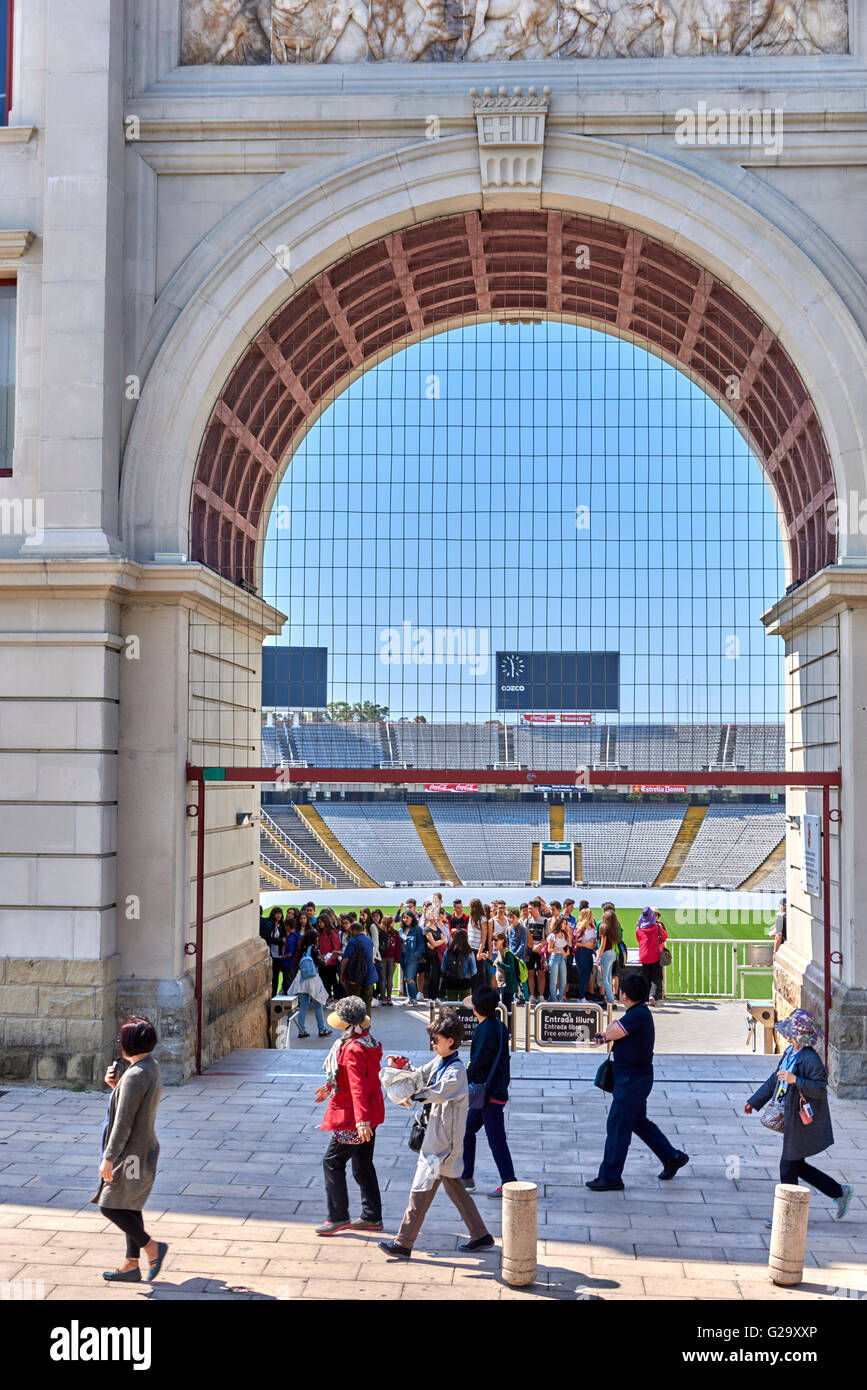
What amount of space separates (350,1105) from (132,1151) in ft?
5.38

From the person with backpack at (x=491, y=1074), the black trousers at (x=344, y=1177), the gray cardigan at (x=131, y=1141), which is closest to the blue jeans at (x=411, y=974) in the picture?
the person with backpack at (x=491, y=1074)

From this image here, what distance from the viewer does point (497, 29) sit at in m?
15.7

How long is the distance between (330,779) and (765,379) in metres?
8.86

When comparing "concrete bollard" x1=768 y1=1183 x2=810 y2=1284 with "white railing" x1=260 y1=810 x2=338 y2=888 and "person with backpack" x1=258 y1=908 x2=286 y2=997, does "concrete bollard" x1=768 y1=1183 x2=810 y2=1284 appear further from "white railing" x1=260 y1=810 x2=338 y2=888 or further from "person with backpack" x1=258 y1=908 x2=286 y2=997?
"white railing" x1=260 y1=810 x2=338 y2=888

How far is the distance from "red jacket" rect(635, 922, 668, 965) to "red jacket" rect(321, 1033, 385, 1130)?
34.6ft

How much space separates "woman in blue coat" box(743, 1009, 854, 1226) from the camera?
9.27 m

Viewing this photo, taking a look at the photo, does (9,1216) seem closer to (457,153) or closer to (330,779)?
(330,779)

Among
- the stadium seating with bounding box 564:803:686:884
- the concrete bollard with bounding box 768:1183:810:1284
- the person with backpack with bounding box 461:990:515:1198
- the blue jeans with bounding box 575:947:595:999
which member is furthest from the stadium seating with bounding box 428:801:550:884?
the concrete bollard with bounding box 768:1183:810:1284

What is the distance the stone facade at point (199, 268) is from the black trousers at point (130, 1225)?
609 cm

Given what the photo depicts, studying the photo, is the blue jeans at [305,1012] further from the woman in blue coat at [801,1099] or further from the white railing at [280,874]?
the white railing at [280,874]

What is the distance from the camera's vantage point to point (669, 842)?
51906 mm

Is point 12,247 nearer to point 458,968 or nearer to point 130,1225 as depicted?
point 130,1225

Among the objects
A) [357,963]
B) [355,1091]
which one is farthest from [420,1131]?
[357,963]
